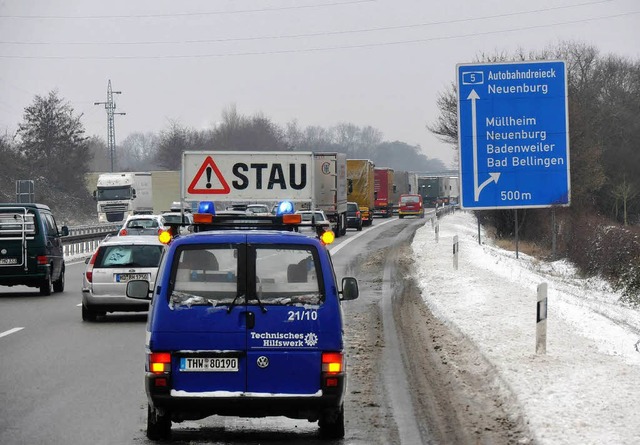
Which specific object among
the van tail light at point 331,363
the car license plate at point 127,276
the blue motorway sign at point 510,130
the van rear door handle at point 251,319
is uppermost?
the blue motorway sign at point 510,130

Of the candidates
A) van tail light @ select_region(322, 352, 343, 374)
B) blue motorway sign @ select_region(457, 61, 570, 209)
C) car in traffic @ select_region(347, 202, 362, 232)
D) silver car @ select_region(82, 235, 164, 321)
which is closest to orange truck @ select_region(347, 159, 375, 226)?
car in traffic @ select_region(347, 202, 362, 232)

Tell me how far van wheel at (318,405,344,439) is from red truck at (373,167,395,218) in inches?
3216

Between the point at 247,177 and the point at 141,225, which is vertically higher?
the point at 247,177

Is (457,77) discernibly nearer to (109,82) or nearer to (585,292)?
(585,292)

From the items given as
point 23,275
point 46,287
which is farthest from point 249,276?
point 46,287

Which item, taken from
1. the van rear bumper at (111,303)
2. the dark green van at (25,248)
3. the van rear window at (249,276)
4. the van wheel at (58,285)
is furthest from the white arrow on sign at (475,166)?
the van rear window at (249,276)

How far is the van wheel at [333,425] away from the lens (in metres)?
9.04

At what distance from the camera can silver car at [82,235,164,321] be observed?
63.6 ft

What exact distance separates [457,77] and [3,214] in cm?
1033

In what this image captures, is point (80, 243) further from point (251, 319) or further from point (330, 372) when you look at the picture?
point (330, 372)

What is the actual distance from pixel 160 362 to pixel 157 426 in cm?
70

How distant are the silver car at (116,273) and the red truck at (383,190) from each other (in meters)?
71.1

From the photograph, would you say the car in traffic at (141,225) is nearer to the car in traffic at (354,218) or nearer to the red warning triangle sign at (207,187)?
the red warning triangle sign at (207,187)

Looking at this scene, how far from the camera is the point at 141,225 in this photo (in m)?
41.4
